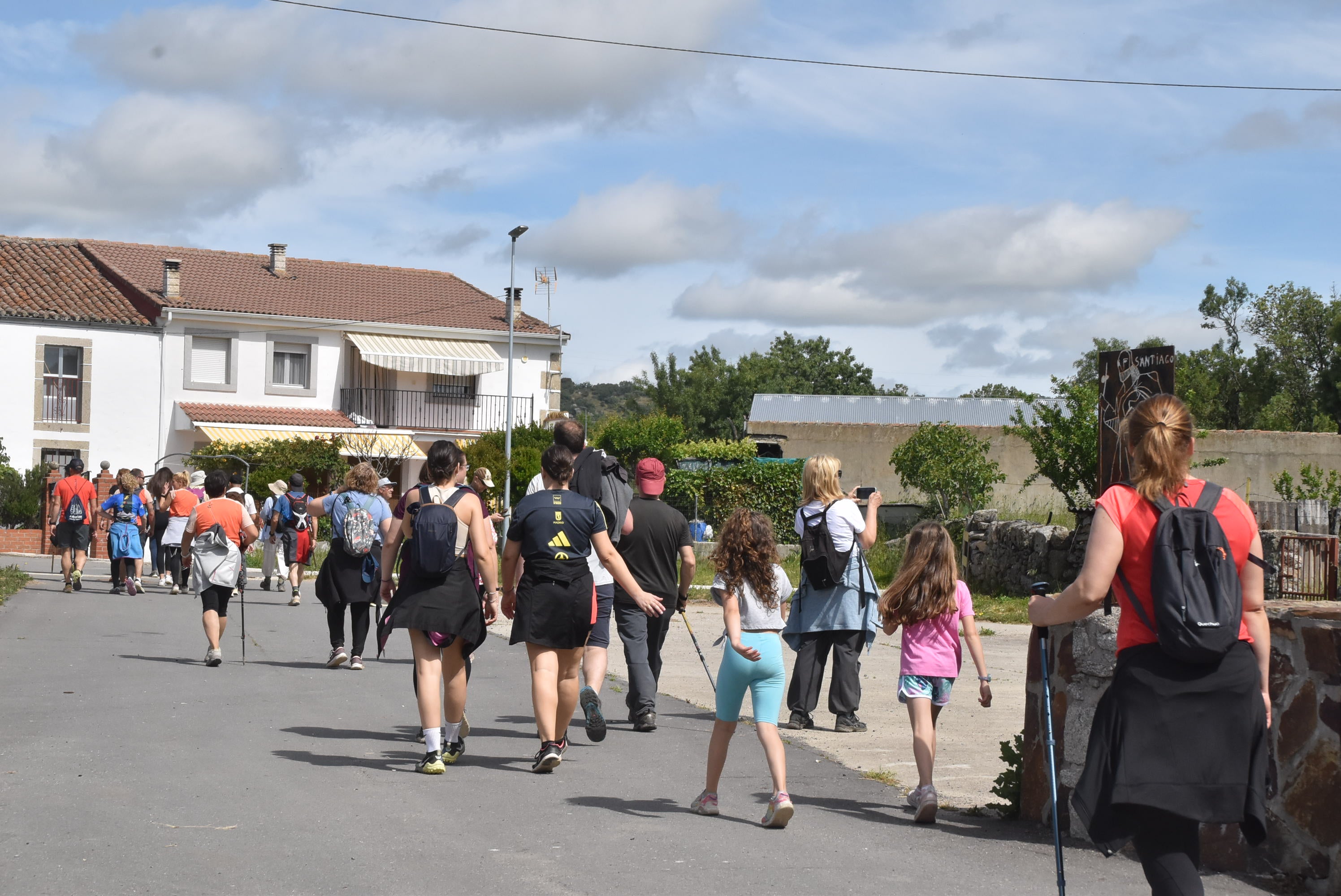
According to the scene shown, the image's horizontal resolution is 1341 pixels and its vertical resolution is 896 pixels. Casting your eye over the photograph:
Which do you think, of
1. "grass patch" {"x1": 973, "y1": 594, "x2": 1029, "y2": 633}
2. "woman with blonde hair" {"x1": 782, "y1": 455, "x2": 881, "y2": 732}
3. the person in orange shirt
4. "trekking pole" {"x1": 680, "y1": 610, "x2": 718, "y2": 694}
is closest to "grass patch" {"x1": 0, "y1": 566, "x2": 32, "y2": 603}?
the person in orange shirt

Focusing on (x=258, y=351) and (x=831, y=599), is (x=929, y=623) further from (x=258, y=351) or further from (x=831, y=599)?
(x=258, y=351)

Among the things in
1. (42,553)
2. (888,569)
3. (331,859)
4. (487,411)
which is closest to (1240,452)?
(888,569)

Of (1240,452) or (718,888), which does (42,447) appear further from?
Result: (718,888)

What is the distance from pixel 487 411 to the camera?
43.4m

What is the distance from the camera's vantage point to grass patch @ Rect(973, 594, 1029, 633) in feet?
56.3

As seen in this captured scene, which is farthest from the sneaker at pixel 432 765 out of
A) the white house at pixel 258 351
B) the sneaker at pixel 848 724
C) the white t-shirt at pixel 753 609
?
the white house at pixel 258 351

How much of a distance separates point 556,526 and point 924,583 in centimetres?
195

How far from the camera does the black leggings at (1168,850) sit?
3684 mm

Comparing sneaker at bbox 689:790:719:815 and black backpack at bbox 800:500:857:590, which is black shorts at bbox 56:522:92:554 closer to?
black backpack at bbox 800:500:857:590

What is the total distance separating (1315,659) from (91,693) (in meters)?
7.94

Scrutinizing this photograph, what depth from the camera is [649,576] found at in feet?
29.0

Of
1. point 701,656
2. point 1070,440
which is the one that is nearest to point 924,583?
point 701,656

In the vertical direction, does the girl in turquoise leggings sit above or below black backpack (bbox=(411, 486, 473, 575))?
below

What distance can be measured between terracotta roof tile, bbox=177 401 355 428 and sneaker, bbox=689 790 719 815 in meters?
33.5
